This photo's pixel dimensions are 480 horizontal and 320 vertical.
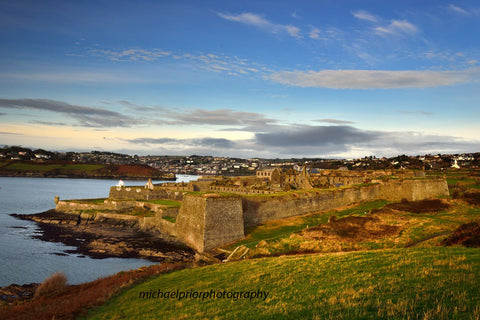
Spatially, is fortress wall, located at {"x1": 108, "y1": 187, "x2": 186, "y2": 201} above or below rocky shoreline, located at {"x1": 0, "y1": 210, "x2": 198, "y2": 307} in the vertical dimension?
above

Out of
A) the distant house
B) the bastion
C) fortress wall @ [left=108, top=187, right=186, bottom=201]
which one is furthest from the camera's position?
the distant house

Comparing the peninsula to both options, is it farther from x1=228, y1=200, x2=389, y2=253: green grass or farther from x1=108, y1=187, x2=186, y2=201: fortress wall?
x1=228, y1=200, x2=389, y2=253: green grass

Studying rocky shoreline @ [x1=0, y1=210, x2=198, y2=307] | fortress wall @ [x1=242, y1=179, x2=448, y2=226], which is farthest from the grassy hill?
fortress wall @ [x1=242, y1=179, x2=448, y2=226]

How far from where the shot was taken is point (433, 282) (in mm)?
8758

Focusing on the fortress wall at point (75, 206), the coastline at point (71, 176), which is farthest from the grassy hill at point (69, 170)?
the fortress wall at point (75, 206)

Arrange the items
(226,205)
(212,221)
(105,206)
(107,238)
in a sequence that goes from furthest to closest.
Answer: (105,206)
(107,238)
(226,205)
(212,221)

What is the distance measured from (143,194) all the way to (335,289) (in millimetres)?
52577

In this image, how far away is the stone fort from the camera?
108 ft

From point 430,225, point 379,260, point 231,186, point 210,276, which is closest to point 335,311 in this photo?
point 379,260

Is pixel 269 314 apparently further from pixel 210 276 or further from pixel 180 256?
pixel 180 256

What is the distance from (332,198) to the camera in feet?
151

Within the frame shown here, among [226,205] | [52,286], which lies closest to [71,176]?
[226,205]

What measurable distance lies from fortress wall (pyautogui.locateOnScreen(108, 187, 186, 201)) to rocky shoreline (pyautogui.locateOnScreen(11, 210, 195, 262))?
902 cm

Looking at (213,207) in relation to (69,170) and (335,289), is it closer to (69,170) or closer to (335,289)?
(335,289)
